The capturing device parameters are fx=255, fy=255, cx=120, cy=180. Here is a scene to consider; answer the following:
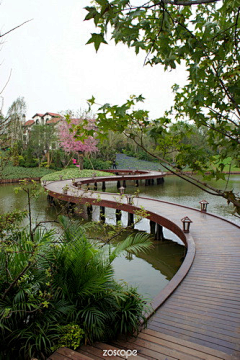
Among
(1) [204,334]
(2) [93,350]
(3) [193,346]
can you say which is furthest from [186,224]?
(2) [93,350]

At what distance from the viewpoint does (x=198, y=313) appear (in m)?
3.73

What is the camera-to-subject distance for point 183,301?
4.12 metres

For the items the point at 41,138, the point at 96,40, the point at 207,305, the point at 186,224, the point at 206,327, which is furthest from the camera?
the point at 41,138

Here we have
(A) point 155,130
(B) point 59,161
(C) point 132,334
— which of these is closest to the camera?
(A) point 155,130

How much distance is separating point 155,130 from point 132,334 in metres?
2.42

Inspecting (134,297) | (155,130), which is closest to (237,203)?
(155,130)

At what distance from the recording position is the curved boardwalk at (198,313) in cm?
272

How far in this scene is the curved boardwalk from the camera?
272 cm

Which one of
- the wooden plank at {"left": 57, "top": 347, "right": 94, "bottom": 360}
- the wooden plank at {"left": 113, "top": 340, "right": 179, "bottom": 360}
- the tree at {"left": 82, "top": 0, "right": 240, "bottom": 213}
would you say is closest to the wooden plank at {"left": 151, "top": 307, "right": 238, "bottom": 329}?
the wooden plank at {"left": 113, "top": 340, "right": 179, "bottom": 360}

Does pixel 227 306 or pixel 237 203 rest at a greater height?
pixel 237 203

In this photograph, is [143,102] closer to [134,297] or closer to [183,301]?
[134,297]

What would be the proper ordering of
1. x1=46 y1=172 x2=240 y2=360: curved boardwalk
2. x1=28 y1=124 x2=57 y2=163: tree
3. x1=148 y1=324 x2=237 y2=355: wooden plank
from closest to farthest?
1. x1=46 y1=172 x2=240 y2=360: curved boardwalk
2. x1=148 y1=324 x2=237 y2=355: wooden plank
3. x1=28 y1=124 x2=57 y2=163: tree

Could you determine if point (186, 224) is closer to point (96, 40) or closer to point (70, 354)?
point (70, 354)

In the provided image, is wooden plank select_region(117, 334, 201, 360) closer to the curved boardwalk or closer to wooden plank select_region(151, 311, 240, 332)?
Answer: the curved boardwalk
